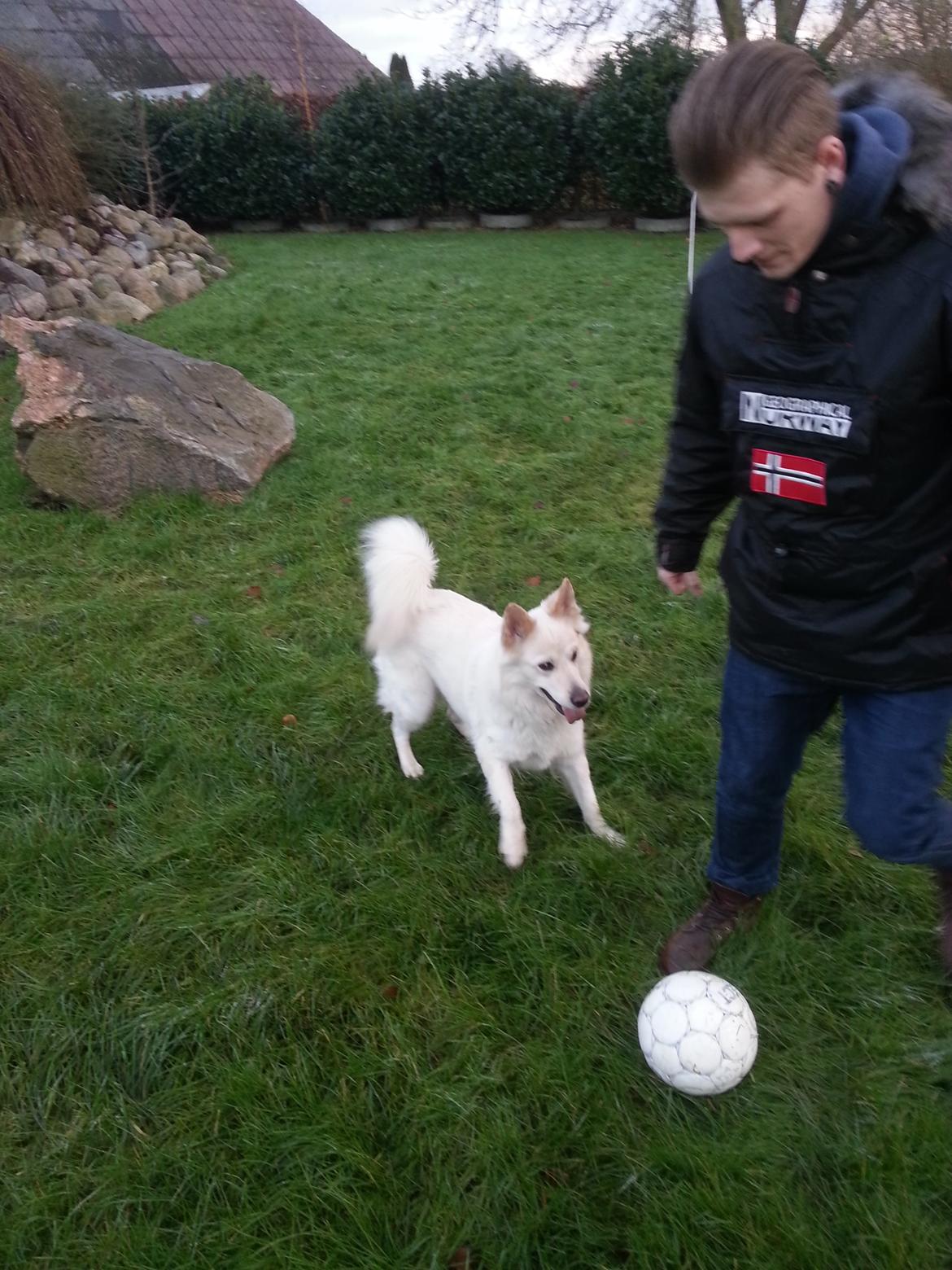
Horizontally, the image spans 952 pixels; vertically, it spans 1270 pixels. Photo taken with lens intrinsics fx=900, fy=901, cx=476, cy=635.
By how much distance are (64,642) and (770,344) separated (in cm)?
323

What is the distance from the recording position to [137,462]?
506 cm

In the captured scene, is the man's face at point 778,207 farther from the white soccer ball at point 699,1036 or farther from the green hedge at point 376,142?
the green hedge at point 376,142

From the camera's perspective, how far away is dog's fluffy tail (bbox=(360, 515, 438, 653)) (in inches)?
122

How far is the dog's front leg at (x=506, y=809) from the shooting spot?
2.65m

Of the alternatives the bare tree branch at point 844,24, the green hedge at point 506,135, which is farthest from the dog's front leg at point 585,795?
the bare tree branch at point 844,24

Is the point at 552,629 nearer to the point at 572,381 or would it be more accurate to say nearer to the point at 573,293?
the point at 572,381

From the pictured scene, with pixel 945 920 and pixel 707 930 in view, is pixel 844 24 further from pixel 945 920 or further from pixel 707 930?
pixel 707 930

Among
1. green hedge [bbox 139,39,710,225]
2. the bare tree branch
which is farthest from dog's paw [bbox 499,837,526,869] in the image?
the bare tree branch

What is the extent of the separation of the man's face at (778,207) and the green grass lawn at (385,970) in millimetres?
1666

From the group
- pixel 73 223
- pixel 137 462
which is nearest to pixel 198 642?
pixel 137 462

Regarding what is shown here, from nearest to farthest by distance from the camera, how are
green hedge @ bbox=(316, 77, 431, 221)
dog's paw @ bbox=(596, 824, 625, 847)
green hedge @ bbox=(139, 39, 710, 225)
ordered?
1. dog's paw @ bbox=(596, 824, 625, 847)
2. green hedge @ bbox=(139, 39, 710, 225)
3. green hedge @ bbox=(316, 77, 431, 221)

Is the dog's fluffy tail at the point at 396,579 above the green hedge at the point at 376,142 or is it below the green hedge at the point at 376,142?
below

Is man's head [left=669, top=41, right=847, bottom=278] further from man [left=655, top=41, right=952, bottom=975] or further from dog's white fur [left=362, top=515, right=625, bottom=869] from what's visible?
dog's white fur [left=362, top=515, right=625, bottom=869]

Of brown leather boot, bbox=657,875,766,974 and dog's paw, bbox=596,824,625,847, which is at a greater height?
brown leather boot, bbox=657,875,766,974
